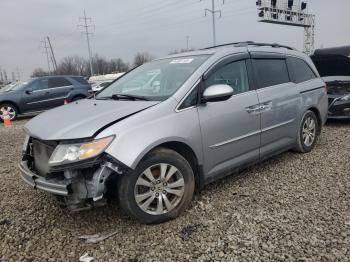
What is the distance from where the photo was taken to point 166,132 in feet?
10.6

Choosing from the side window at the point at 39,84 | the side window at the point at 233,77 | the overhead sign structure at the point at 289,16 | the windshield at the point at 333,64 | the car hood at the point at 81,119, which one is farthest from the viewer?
the overhead sign structure at the point at 289,16

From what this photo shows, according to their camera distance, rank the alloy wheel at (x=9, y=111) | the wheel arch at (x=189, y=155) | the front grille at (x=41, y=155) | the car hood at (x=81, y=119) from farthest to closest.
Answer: the alloy wheel at (x=9, y=111) → the wheel arch at (x=189, y=155) → the front grille at (x=41, y=155) → the car hood at (x=81, y=119)

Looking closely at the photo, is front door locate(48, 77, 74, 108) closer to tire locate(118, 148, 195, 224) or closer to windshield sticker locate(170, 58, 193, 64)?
windshield sticker locate(170, 58, 193, 64)

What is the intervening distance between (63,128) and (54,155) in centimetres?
28

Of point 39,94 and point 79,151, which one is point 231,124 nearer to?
point 79,151

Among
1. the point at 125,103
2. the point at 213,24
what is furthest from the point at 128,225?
the point at 213,24

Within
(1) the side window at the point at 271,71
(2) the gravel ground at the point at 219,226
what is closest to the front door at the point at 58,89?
(2) the gravel ground at the point at 219,226

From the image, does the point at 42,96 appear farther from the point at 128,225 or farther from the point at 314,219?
the point at 314,219

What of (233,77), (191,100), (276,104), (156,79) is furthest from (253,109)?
(156,79)

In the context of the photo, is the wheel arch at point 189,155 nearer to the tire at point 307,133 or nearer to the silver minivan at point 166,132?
the silver minivan at point 166,132

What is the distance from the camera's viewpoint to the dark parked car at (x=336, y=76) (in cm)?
740

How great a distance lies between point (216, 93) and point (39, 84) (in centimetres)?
1107

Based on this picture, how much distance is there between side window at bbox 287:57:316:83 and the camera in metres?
5.09

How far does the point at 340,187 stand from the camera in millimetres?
3988
